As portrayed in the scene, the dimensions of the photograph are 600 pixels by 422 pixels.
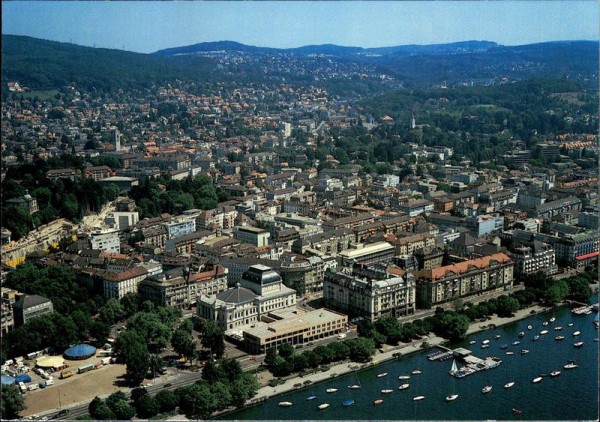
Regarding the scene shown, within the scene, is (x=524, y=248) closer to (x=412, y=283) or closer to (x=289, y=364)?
(x=412, y=283)

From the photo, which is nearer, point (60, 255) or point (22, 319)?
point (22, 319)

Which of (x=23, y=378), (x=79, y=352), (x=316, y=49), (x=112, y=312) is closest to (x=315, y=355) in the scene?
(x=79, y=352)

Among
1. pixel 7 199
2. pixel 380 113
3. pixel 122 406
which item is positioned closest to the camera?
pixel 122 406

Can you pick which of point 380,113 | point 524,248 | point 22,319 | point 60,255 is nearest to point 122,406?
point 22,319

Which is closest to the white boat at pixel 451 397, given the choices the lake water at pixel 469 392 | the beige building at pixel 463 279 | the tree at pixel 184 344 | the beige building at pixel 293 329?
the lake water at pixel 469 392

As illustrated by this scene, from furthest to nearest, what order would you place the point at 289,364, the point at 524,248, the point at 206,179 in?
1. the point at 206,179
2. the point at 524,248
3. the point at 289,364

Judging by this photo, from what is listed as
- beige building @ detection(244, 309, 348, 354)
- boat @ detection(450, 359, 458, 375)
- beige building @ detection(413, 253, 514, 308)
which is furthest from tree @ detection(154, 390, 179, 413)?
beige building @ detection(413, 253, 514, 308)

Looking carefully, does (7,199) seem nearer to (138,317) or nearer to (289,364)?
(138,317)
